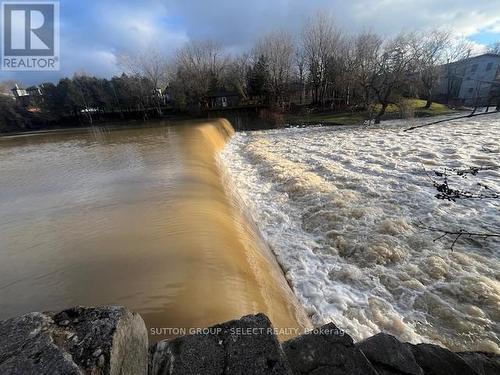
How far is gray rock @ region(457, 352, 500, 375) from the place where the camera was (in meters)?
1.87

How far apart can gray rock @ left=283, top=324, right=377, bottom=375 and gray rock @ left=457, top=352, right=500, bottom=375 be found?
85cm

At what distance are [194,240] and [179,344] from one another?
10.8ft

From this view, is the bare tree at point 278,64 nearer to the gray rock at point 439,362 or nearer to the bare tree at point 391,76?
the bare tree at point 391,76

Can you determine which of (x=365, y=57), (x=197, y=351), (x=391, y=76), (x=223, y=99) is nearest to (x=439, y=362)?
(x=197, y=351)

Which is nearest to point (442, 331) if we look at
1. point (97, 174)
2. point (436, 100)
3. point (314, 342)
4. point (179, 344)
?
point (314, 342)

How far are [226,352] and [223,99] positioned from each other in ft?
147

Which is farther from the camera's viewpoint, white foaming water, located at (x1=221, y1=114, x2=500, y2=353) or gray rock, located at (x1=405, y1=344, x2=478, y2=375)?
white foaming water, located at (x1=221, y1=114, x2=500, y2=353)

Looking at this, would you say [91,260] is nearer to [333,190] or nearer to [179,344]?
[179,344]

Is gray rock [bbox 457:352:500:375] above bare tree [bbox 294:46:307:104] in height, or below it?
below

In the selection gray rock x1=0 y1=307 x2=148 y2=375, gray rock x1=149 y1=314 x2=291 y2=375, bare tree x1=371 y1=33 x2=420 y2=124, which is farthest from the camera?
bare tree x1=371 y1=33 x2=420 y2=124

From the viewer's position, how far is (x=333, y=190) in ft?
27.3

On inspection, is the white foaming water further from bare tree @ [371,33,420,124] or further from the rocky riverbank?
bare tree @ [371,33,420,124]

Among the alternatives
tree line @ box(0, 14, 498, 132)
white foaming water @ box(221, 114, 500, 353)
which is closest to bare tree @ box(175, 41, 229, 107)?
tree line @ box(0, 14, 498, 132)

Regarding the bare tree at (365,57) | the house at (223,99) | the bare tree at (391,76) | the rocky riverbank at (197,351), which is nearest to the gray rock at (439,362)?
the rocky riverbank at (197,351)
